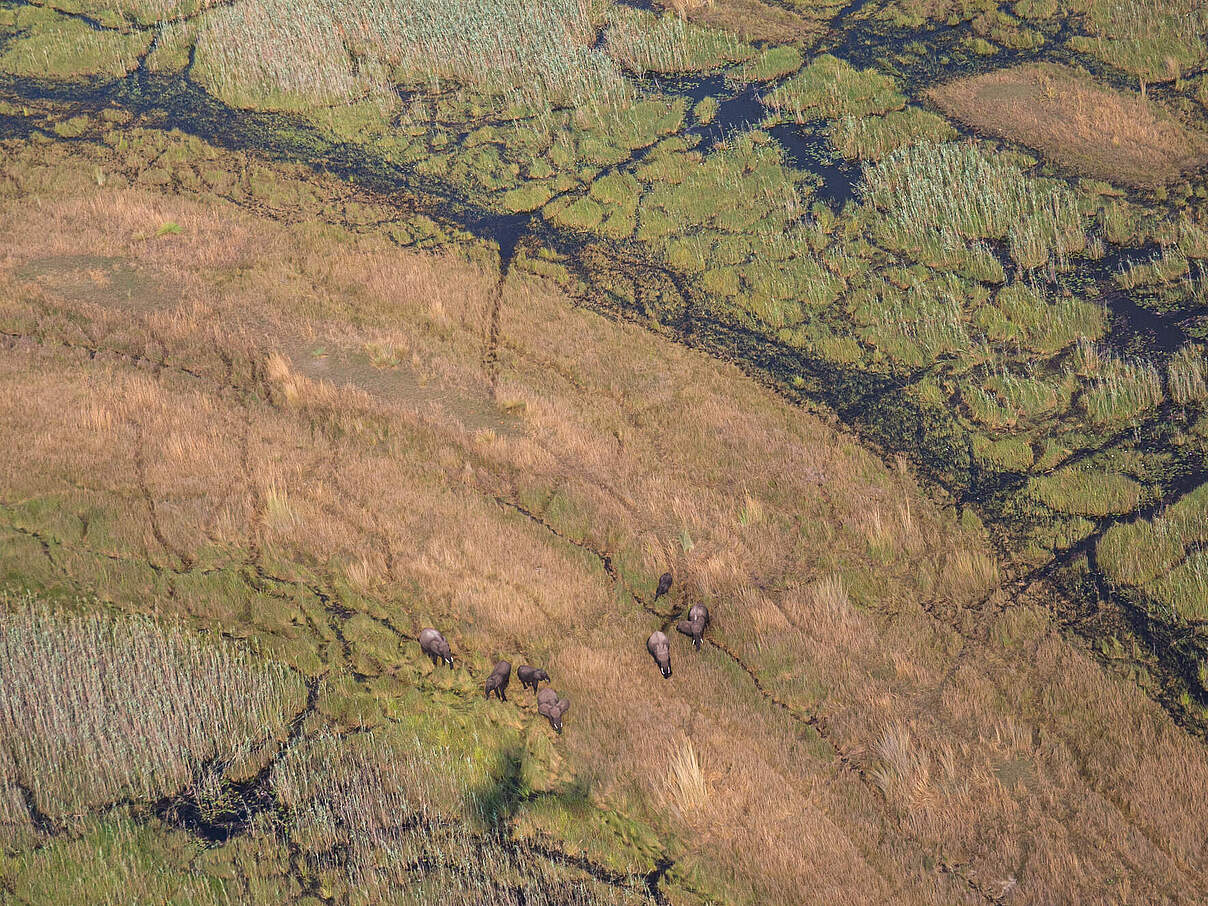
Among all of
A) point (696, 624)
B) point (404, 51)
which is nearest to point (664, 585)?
point (696, 624)

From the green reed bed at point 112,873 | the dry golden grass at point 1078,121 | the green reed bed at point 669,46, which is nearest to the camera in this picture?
the green reed bed at point 112,873

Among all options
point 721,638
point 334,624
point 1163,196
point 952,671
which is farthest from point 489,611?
point 1163,196

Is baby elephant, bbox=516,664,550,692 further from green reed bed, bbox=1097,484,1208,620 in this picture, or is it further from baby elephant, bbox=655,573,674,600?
green reed bed, bbox=1097,484,1208,620

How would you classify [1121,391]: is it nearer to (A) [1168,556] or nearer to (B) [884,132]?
(A) [1168,556]

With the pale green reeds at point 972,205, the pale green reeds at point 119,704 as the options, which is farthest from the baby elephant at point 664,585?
the pale green reeds at point 972,205

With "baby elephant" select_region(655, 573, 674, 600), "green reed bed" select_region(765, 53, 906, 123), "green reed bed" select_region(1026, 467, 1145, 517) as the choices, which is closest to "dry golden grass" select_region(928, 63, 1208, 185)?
"green reed bed" select_region(765, 53, 906, 123)

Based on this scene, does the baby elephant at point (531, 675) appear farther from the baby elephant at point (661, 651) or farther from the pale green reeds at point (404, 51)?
the pale green reeds at point (404, 51)
